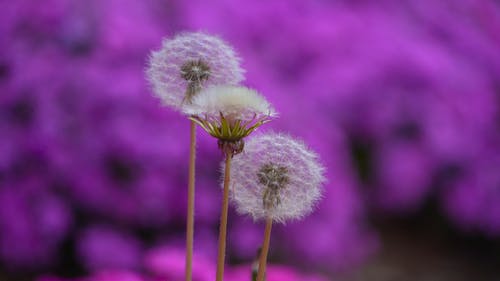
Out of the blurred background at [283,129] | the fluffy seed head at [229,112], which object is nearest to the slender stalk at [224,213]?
the fluffy seed head at [229,112]

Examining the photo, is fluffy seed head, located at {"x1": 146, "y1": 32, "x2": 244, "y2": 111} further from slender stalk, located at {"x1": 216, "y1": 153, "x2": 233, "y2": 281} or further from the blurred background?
the blurred background

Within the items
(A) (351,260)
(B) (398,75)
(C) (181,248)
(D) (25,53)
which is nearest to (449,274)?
(A) (351,260)

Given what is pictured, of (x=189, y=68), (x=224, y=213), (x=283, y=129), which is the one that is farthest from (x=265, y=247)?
(x=283, y=129)

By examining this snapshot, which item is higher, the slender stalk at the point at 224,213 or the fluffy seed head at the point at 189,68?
the fluffy seed head at the point at 189,68

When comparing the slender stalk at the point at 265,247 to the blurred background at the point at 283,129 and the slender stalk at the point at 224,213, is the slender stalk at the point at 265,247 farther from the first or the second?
the blurred background at the point at 283,129

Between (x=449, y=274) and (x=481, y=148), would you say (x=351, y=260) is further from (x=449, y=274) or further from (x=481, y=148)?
(x=481, y=148)

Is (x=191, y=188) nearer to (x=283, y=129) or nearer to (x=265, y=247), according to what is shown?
(x=265, y=247)

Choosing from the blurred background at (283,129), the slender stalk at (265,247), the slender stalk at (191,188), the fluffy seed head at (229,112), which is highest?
the blurred background at (283,129)
